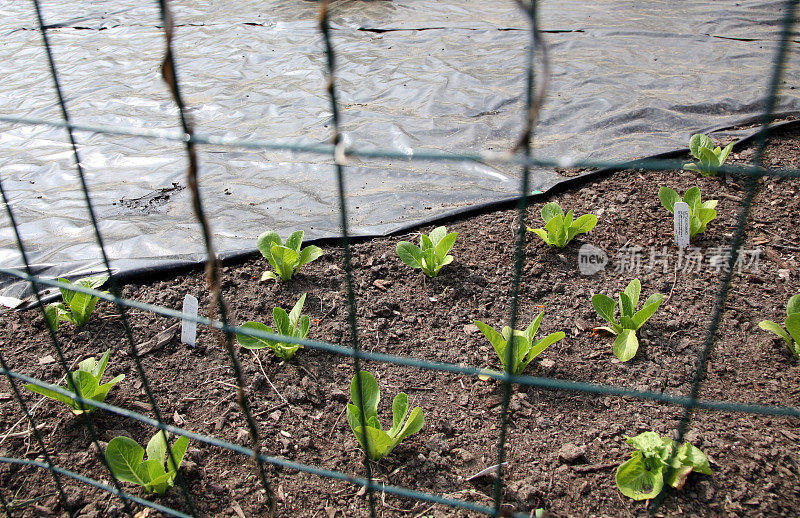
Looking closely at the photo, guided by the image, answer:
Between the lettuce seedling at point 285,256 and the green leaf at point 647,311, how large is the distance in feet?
4.21

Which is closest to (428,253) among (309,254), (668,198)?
(309,254)

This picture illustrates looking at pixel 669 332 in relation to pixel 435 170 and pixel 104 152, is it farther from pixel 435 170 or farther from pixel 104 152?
pixel 104 152

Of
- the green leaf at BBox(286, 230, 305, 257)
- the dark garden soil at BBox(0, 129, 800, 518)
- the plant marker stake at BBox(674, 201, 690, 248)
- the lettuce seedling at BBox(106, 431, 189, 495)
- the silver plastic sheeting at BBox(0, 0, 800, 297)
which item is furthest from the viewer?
the silver plastic sheeting at BBox(0, 0, 800, 297)

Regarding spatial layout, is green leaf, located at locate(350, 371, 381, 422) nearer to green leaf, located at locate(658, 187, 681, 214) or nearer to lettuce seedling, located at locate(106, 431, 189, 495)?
lettuce seedling, located at locate(106, 431, 189, 495)

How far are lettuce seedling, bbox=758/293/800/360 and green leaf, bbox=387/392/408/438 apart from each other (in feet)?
4.12

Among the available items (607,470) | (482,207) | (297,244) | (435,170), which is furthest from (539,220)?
(607,470)

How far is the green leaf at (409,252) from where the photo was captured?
2.41 metres

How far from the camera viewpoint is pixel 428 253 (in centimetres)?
242

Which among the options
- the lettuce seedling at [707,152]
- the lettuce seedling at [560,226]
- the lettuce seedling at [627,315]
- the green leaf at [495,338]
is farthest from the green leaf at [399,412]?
the lettuce seedling at [707,152]

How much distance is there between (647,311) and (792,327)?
1.42 feet

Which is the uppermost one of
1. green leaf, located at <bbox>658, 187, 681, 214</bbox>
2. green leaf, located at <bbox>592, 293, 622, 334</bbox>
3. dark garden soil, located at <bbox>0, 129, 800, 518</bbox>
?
green leaf, located at <bbox>658, 187, 681, 214</bbox>

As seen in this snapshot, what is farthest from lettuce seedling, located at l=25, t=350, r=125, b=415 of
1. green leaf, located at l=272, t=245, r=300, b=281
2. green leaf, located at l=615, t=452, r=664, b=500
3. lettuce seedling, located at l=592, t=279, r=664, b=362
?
lettuce seedling, located at l=592, t=279, r=664, b=362

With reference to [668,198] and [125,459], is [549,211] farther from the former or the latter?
[125,459]

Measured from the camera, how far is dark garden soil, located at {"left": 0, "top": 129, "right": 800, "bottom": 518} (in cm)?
167
